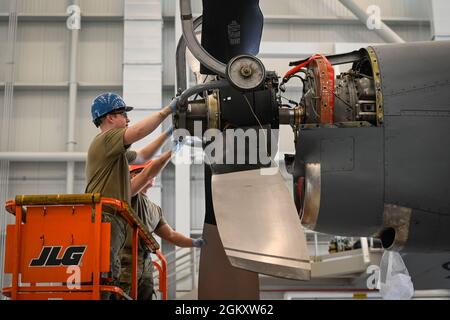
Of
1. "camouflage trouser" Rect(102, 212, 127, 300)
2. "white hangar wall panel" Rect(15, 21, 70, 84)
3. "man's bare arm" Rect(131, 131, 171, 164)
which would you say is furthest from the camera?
"white hangar wall panel" Rect(15, 21, 70, 84)

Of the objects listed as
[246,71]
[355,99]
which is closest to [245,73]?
[246,71]

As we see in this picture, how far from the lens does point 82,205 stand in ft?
15.9

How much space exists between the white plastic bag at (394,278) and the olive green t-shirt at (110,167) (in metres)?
2.76

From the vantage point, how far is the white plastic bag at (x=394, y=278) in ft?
20.3

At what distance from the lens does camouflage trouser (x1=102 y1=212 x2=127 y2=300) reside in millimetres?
5289

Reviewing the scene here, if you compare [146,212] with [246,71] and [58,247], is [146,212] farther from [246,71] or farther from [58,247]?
[246,71]

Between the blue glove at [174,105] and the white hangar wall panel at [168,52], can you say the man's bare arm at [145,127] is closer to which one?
the blue glove at [174,105]

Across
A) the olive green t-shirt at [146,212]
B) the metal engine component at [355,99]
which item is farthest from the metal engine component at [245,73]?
the olive green t-shirt at [146,212]

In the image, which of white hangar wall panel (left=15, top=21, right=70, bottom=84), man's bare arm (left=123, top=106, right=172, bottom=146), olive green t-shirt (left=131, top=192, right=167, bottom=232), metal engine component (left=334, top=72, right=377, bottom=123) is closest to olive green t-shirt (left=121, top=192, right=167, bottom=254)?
olive green t-shirt (left=131, top=192, right=167, bottom=232)

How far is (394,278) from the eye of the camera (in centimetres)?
637

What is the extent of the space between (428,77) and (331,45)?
15.9 metres

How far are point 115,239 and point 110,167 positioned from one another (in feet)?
3.46

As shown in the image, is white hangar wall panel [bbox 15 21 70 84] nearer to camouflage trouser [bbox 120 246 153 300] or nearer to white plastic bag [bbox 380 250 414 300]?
camouflage trouser [bbox 120 246 153 300]

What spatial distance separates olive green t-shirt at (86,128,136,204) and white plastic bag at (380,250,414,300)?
2.76 m
